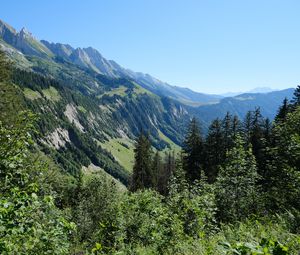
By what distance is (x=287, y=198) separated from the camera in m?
15.4

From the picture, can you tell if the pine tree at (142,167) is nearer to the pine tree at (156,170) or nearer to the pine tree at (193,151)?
the pine tree at (156,170)

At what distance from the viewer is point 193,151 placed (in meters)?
68.3

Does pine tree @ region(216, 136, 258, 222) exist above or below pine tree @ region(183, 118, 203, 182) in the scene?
above

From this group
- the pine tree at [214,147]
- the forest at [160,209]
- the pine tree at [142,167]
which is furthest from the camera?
the pine tree at [142,167]

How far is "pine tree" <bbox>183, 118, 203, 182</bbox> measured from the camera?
66188 millimetres

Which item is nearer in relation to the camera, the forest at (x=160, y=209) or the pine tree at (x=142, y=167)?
the forest at (x=160, y=209)

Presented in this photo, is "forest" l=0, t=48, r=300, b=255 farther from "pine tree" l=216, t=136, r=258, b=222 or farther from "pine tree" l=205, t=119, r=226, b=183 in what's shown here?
"pine tree" l=205, t=119, r=226, b=183

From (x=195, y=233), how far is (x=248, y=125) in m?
57.7

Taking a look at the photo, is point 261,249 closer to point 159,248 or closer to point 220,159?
point 159,248

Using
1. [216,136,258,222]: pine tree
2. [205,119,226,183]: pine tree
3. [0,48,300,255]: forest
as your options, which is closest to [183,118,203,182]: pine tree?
[205,119,226,183]: pine tree

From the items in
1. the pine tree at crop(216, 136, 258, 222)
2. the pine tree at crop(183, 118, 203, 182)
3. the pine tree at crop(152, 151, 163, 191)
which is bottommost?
the pine tree at crop(152, 151, 163, 191)

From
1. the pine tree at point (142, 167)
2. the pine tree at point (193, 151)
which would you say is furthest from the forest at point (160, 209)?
the pine tree at point (142, 167)

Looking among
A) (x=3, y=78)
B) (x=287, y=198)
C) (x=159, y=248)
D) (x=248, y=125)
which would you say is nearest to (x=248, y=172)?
(x=287, y=198)

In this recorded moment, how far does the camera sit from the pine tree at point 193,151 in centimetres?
6619
